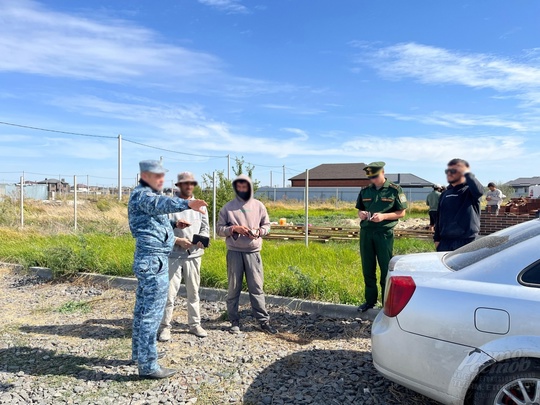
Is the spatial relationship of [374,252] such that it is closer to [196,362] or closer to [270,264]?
[196,362]

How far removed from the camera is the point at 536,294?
257 cm

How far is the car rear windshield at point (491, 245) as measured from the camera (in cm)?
296

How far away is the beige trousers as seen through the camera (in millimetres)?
4773

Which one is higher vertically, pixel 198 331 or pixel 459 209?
pixel 459 209

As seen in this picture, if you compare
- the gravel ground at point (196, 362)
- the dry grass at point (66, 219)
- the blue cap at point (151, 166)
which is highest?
the blue cap at point (151, 166)

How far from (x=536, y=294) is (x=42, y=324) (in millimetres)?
5417

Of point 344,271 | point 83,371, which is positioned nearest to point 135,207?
point 83,371

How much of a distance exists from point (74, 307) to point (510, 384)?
552 cm

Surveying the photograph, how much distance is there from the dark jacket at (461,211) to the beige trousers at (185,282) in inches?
110

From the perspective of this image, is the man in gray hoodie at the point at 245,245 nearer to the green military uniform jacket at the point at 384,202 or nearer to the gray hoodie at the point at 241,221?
the gray hoodie at the point at 241,221

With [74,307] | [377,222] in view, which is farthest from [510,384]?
[74,307]

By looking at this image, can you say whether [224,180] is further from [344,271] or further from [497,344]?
[497,344]

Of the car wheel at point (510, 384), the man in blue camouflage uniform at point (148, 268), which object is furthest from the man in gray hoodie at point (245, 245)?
the car wheel at point (510, 384)

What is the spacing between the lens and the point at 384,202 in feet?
16.9
